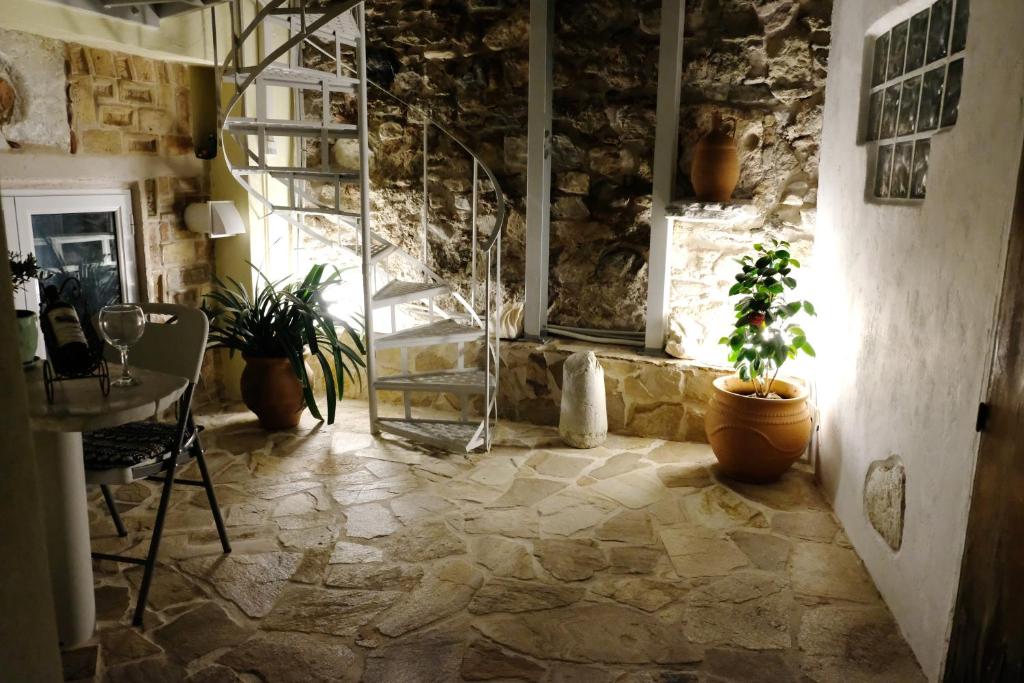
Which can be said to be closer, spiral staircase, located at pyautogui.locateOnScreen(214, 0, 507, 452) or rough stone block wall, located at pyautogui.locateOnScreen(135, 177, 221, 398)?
spiral staircase, located at pyautogui.locateOnScreen(214, 0, 507, 452)

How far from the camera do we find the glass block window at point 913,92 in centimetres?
237

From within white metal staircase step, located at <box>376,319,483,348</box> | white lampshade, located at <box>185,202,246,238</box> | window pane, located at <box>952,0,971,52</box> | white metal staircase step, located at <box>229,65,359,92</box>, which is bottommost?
white metal staircase step, located at <box>376,319,483,348</box>

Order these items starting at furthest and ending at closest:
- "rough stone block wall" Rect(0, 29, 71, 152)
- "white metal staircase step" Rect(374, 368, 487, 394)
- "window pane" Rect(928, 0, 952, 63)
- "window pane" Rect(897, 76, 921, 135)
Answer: "white metal staircase step" Rect(374, 368, 487, 394)
"rough stone block wall" Rect(0, 29, 71, 152)
"window pane" Rect(897, 76, 921, 135)
"window pane" Rect(928, 0, 952, 63)

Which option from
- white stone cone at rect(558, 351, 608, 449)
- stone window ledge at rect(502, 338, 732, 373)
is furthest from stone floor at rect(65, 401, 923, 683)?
Answer: stone window ledge at rect(502, 338, 732, 373)

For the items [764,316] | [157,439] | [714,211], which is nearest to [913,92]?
[764,316]

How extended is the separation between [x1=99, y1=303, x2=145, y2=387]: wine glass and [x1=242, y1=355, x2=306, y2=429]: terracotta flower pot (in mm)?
1920

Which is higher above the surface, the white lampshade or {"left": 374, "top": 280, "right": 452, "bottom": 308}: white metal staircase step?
the white lampshade

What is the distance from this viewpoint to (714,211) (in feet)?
12.5

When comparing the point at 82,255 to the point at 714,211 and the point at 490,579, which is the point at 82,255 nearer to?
the point at 490,579

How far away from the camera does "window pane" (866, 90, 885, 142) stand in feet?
9.94

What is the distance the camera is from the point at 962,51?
2.29 m

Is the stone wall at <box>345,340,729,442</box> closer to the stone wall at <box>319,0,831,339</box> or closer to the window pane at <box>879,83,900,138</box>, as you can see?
the stone wall at <box>319,0,831,339</box>

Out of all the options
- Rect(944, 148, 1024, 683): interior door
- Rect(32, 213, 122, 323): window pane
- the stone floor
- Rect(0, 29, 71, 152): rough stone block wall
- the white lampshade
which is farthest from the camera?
the white lampshade

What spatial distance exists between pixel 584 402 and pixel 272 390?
5.59 feet
